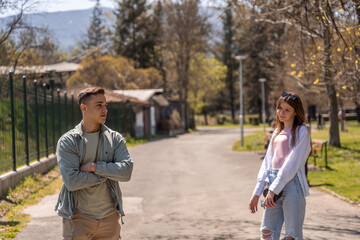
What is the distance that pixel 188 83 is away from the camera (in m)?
56.8

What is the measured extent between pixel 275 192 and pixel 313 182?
8.97m

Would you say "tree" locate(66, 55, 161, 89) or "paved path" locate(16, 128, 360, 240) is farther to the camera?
"tree" locate(66, 55, 161, 89)

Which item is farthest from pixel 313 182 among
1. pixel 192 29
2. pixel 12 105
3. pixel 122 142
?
pixel 192 29

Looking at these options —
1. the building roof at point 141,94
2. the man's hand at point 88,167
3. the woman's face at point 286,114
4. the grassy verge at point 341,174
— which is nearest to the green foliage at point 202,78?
the building roof at point 141,94

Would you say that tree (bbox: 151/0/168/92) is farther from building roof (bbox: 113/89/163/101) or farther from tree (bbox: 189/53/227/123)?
building roof (bbox: 113/89/163/101)

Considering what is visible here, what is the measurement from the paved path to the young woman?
Result: 247cm

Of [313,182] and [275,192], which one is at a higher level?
[275,192]

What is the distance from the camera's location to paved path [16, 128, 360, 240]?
7.50m

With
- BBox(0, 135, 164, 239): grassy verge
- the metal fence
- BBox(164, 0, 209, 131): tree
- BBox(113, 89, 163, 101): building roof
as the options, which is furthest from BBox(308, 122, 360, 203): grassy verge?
BBox(164, 0, 209, 131): tree

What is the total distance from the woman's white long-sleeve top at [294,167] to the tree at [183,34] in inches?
1799

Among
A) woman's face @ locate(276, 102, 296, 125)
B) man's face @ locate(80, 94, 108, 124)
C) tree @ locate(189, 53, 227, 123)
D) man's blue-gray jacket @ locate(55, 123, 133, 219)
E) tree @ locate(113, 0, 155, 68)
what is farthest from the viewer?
tree @ locate(113, 0, 155, 68)

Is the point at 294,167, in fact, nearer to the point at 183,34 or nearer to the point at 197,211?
the point at 197,211

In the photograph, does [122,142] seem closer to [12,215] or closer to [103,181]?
[103,181]

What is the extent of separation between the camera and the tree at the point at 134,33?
63.4m
